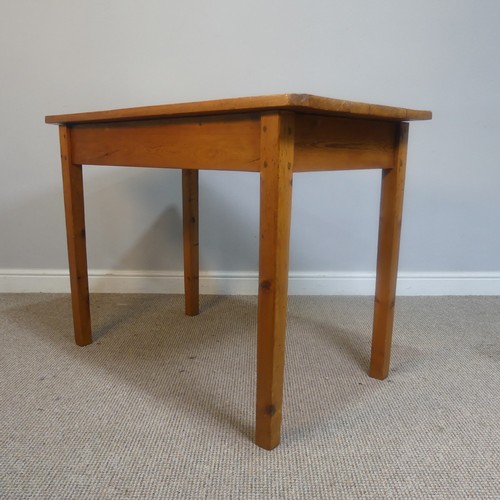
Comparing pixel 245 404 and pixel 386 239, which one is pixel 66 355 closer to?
pixel 245 404

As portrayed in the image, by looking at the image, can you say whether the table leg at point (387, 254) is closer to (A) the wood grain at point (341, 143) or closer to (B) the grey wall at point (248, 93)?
(A) the wood grain at point (341, 143)

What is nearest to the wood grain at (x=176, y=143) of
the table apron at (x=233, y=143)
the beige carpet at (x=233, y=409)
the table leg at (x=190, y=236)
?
the table apron at (x=233, y=143)

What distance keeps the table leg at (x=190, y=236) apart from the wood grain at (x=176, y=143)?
349 millimetres

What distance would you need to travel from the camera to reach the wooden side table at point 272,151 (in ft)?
2.58

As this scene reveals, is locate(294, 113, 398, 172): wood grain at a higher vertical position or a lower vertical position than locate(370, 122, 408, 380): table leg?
higher

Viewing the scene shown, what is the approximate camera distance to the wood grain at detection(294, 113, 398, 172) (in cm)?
84

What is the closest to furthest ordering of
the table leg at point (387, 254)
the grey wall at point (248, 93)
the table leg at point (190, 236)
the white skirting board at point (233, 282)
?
1. the table leg at point (387, 254)
2. the table leg at point (190, 236)
3. the grey wall at point (248, 93)
4. the white skirting board at point (233, 282)

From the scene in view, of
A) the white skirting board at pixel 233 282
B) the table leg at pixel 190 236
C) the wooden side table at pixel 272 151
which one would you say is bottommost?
the white skirting board at pixel 233 282

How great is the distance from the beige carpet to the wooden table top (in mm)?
640

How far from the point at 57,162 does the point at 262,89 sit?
827 mm

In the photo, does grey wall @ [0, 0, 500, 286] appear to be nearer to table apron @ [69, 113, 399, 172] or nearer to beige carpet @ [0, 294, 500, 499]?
beige carpet @ [0, 294, 500, 499]

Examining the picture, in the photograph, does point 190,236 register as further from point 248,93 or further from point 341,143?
point 341,143

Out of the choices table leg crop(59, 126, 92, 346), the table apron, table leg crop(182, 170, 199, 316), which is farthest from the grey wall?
the table apron

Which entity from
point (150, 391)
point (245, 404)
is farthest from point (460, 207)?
point (150, 391)
